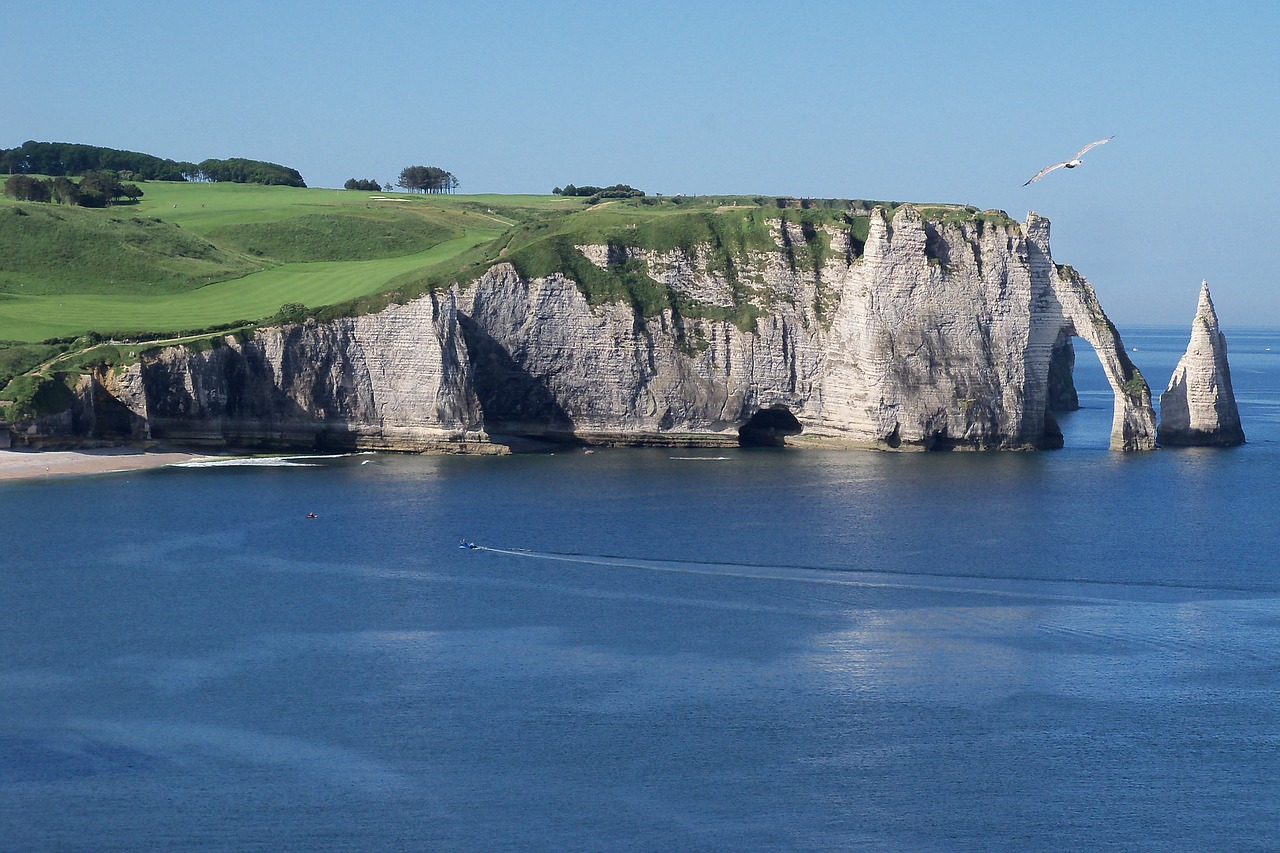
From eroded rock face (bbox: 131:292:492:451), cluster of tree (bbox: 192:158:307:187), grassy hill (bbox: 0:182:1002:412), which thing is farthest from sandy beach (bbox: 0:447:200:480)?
cluster of tree (bbox: 192:158:307:187)

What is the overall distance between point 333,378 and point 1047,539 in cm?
4436

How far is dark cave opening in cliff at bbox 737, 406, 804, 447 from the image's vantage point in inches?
3612

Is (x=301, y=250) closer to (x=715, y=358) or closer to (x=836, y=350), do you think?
(x=715, y=358)

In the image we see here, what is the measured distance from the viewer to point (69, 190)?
13488cm

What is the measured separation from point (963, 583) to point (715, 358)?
124ft

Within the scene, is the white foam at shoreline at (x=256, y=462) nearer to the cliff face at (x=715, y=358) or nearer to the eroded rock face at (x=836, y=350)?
the cliff face at (x=715, y=358)

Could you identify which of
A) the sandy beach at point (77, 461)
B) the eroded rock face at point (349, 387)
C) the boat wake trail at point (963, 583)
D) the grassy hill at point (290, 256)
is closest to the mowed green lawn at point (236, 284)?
the grassy hill at point (290, 256)

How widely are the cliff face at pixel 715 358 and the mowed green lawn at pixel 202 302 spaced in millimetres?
7550

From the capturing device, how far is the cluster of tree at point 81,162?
16012cm

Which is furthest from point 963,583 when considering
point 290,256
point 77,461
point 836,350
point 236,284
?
point 290,256

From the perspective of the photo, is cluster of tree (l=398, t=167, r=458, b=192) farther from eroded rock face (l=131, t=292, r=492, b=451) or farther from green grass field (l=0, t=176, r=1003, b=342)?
eroded rock face (l=131, t=292, r=492, b=451)

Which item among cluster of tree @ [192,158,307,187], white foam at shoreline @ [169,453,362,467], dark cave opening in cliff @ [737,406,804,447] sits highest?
cluster of tree @ [192,158,307,187]

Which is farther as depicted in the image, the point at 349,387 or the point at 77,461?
the point at 349,387

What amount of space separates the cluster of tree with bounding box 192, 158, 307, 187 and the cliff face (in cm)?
9459
